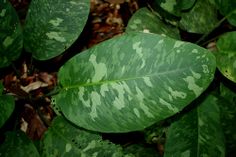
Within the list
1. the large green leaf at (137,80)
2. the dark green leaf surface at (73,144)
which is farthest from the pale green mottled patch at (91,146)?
the large green leaf at (137,80)

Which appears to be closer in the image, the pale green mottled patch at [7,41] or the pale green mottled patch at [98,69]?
the pale green mottled patch at [98,69]

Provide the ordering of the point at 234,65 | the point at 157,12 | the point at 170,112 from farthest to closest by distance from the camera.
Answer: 1. the point at 157,12
2. the point at 234,65
3. the point at 170,112

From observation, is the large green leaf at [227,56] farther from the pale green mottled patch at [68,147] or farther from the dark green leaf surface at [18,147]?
the dark green leaf surface at [18,147]

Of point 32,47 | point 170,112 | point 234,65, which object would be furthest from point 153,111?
point 32,47

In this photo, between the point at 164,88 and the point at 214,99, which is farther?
the point at 214,99

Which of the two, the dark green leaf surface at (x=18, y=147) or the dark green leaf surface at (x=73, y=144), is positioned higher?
the dark green leaf surface at (x=73, y=144)

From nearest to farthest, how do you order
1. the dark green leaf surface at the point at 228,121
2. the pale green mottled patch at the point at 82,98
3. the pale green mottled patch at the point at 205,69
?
the pale green mottled patch at the point at 205,69 → the pale green mottled patch at the point at 82,98 → the dark green leaf surface at the point at 228,121

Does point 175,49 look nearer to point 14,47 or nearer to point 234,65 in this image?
point 234,65
